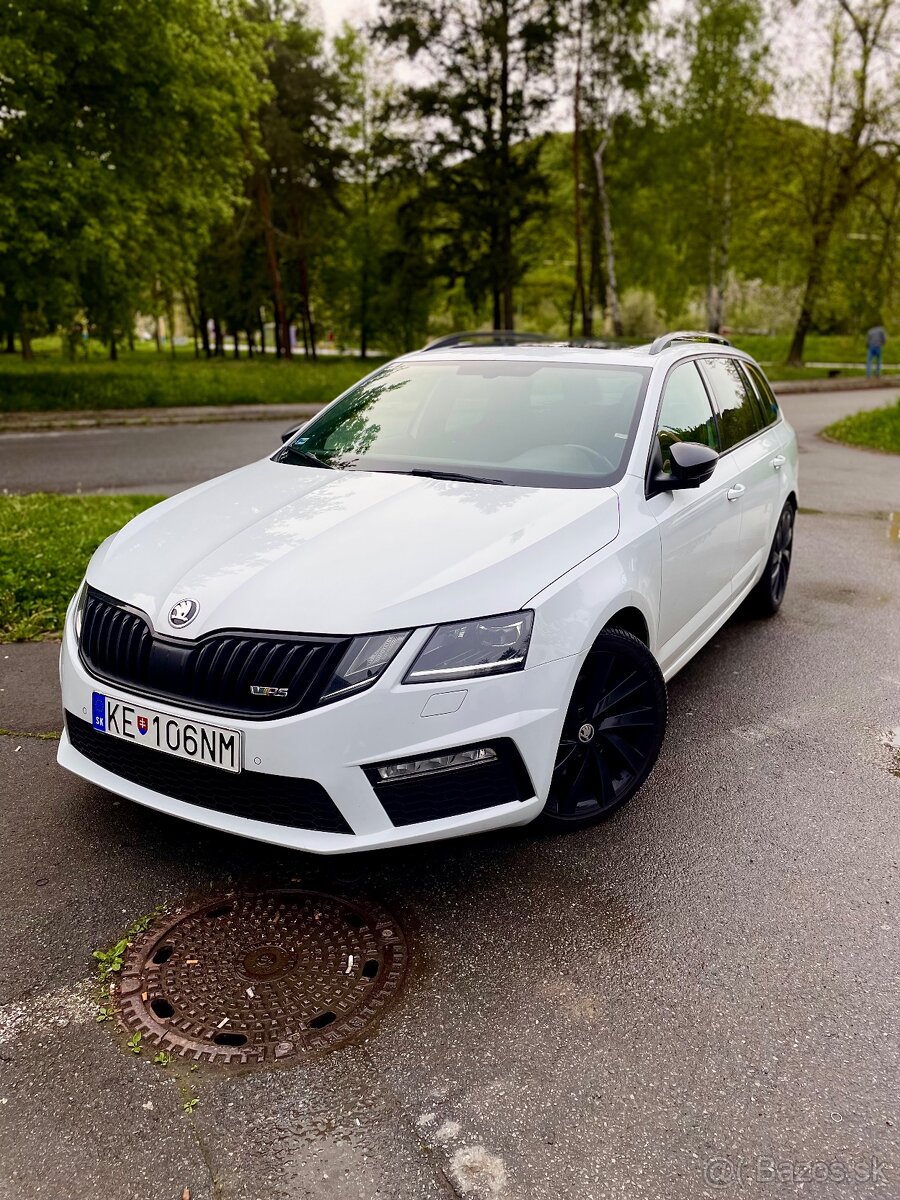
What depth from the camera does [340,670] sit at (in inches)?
107

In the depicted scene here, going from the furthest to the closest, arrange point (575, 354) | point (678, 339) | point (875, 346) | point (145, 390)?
point (875, 346)
point (145, 390)
point (678, 339)
point (575, 354)

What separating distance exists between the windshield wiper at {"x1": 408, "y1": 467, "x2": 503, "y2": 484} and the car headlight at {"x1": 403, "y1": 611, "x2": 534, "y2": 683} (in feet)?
3.29

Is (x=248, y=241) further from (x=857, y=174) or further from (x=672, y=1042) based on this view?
→ (x=672, y=1042)

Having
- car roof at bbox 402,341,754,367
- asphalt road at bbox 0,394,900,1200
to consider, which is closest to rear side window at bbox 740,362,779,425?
car roof at bbox 402,341,754,367

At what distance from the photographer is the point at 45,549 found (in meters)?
6.77

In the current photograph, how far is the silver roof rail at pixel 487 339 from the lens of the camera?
215 inches

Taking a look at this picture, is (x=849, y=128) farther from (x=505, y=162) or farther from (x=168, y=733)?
(x=168, y=733)

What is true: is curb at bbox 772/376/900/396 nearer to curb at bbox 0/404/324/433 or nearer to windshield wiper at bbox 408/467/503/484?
curb at bbox 0/404/324/433

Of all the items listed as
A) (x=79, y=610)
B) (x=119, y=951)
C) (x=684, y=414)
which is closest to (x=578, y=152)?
(x=684, y=414)

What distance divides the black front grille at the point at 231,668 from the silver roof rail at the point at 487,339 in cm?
294

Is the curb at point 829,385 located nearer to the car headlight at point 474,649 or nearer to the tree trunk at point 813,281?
the tree trunk at point 813,281

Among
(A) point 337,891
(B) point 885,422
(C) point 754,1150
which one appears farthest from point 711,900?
(B) point 885,422

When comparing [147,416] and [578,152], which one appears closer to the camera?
[147,416]

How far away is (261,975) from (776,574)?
4.45m
